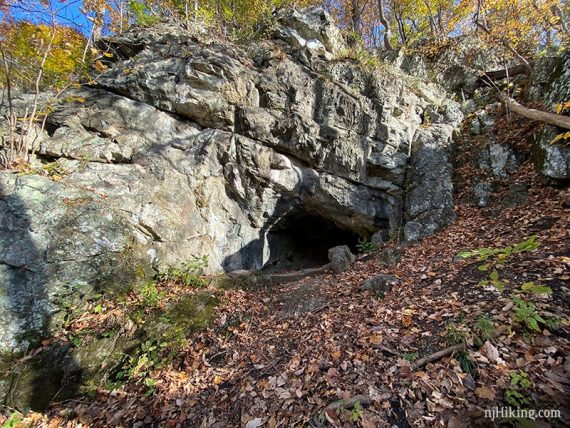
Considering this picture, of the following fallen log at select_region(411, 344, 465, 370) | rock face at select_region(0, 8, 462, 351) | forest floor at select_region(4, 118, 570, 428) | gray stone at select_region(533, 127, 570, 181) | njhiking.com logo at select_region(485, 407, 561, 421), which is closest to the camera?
njhiking.com logo at select_region(485, 407, 561, 421)

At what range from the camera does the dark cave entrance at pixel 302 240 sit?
30.0 feet

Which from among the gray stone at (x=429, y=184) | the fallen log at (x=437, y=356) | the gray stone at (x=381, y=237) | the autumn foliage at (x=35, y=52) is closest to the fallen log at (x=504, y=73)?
the gray stone at (x=429, y=184)

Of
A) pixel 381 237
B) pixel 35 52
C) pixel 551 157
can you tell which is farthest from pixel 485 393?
pixel 35 52

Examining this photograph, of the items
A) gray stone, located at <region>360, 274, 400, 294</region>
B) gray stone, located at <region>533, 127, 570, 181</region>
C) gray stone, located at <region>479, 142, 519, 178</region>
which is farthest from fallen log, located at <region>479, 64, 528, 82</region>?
gray stone, located at <region>360, 274, 400, 294</region>

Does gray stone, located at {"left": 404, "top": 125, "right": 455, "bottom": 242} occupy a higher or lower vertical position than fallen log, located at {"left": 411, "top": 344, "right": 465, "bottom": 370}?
higher

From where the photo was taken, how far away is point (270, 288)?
235 inches

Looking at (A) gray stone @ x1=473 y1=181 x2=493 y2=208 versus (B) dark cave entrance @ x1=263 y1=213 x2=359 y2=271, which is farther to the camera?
(B) dark cave entrance @ x1=263 y1=213 x2=359 y2=271

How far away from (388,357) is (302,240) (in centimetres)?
777

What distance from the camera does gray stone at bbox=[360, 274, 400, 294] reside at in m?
4.46

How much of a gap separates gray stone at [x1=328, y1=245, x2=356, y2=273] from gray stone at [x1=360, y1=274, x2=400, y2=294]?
1.55 metres

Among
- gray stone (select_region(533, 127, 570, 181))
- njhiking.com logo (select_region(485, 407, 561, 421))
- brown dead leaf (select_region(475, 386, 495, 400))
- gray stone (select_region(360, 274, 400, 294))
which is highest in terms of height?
gray stone (select_region(533, 127, 570, 181))

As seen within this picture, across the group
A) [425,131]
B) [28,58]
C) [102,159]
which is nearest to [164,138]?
[102,159]

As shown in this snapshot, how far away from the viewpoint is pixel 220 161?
764 centimetres

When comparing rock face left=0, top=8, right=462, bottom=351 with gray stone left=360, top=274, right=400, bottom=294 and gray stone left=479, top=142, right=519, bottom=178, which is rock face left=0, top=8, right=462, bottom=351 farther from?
gray stone left=360, top=274, right=400, bottom=294
